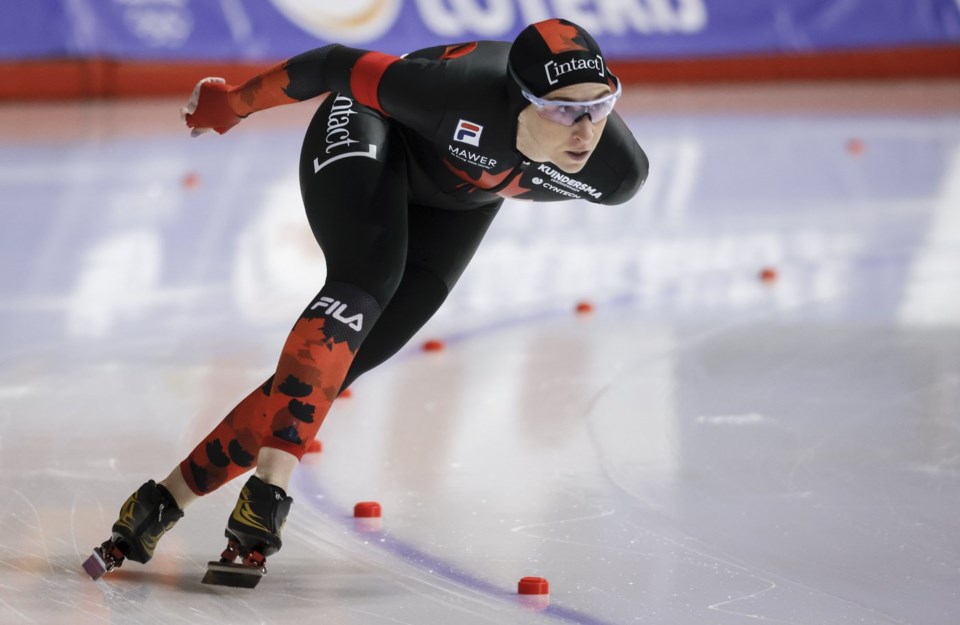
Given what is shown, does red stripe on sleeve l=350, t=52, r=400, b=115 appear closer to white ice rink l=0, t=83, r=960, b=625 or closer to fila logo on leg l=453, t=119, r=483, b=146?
fila logo on leg l=453, t=119, r=483, b=146

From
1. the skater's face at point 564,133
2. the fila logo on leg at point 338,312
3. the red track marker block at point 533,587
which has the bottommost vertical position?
the red track marker block at point 533,587

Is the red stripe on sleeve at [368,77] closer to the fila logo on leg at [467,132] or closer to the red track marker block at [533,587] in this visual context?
the fila logo on leg at [467,132]

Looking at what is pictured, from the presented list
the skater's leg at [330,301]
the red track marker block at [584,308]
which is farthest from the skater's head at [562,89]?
the red track marker block at [584,308]

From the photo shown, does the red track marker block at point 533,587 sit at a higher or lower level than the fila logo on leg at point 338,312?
lower

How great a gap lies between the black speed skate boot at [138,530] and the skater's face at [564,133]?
3.46 feet

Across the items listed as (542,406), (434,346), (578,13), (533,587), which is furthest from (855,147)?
(533,587)

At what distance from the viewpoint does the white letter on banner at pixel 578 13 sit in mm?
12078

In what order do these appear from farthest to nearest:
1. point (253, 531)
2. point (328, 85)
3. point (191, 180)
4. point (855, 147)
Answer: point (855, 147), point (191, 180), point (328, 85), point (253, 531)

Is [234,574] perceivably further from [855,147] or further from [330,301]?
[855,147]

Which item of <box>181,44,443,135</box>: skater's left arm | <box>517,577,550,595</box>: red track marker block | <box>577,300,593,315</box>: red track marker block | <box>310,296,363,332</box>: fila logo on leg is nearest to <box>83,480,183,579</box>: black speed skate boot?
<box>310,296,363,332</box>: fila logo on leg

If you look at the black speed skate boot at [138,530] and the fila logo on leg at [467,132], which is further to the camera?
the fila logo on leg at [467,132]

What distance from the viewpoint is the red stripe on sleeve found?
3.19 meters

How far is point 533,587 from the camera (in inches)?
118

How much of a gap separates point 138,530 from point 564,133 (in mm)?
1194
